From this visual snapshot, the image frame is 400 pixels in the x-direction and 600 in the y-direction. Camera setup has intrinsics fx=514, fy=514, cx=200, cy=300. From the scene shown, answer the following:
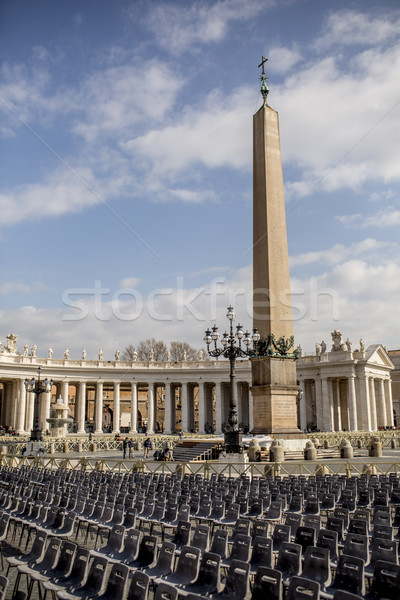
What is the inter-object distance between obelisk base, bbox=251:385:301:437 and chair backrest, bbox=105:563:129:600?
71.6 feet

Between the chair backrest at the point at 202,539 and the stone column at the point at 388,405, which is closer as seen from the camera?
the chair backrest at the point at 202,539

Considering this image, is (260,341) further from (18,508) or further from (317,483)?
(18,508)

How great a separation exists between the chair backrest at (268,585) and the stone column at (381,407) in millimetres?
74055

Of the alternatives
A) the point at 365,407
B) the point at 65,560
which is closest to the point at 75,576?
the point at 65,560

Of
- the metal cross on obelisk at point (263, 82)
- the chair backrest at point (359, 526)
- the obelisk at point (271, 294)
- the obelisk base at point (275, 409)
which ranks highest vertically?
the metal cross on obelisk at point (263, 82)

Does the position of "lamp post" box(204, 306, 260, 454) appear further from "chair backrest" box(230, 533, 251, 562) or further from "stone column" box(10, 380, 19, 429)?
"stone column" box(10, 380, 19, 429)

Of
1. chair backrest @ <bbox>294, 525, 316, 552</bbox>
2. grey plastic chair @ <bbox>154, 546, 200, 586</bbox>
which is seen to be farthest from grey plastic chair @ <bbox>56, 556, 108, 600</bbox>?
chair backrest @ <bbox>294, 525, 316, 552</bbox>

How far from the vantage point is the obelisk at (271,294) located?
27.5 metres

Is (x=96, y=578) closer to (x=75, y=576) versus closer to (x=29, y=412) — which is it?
(x=75, y=576)

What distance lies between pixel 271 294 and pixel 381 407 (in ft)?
181

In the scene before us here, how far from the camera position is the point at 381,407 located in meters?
75.3

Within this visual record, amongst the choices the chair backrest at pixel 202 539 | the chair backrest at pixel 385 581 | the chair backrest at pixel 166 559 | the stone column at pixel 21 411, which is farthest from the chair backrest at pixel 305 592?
the stone column at pixel 21 411

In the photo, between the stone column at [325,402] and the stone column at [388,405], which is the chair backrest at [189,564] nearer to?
the stone column at [325,402]

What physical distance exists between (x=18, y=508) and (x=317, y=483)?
7838 mm
